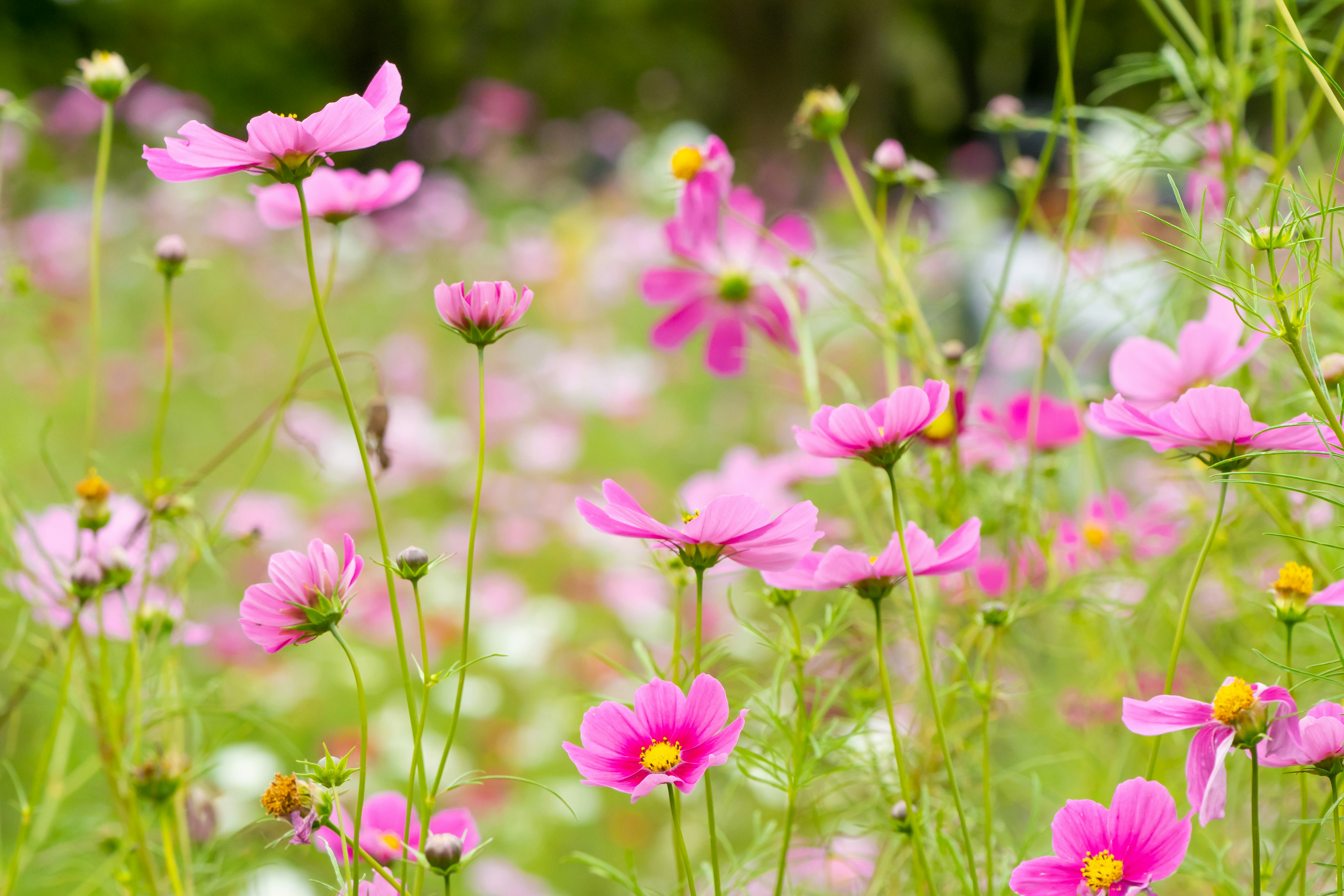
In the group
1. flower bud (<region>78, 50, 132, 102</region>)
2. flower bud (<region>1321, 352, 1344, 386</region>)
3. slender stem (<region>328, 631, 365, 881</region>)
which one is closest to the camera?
slender stem (<region>328, 631, 365, 881</region>)

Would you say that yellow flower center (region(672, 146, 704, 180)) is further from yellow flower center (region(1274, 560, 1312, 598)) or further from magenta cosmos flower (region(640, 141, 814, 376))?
yellow flower center (region(1274, 560, 1312, 598))

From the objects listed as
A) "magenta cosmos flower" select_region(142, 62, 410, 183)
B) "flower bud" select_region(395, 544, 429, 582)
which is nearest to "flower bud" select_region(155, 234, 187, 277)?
"magenta cosmos flower" select_region(142, 62, 410, 183)

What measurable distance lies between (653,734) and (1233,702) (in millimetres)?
159

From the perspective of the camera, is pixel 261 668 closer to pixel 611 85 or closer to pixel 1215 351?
pixel 1215 351

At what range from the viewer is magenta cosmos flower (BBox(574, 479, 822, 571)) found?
297 millimetres

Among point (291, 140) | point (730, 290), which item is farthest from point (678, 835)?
point (730, 290)

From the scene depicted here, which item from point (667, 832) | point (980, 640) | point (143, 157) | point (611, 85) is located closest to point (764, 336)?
point (980, 640)

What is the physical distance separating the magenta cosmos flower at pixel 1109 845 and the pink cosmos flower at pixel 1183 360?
0.17m

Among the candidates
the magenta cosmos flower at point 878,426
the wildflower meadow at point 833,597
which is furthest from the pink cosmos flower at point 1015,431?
the magenta cosmos flower at point 878,426

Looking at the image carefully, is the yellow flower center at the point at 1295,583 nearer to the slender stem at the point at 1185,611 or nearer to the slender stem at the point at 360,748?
the slender stem at the point at 1185,611

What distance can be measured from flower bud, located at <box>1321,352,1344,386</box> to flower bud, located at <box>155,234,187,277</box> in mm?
440

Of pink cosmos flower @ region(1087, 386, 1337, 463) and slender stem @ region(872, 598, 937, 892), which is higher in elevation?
pink cosmos flower @ region(1087, 386, 1337, 463)

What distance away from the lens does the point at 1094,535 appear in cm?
56

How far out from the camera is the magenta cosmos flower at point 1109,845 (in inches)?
11.1
